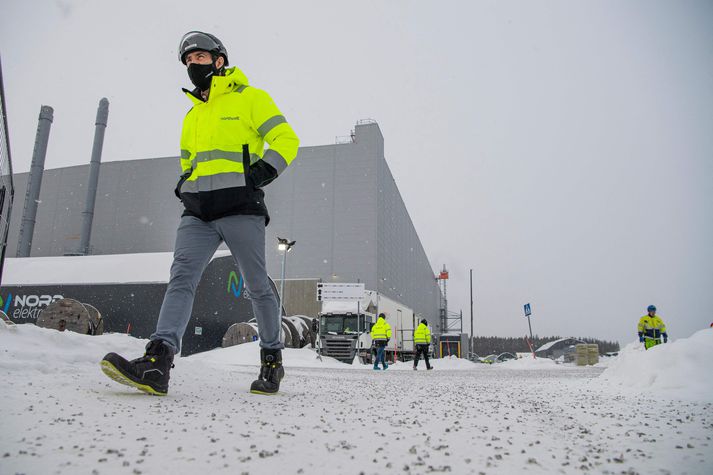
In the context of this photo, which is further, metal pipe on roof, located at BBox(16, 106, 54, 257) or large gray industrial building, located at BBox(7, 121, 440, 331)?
metal pipe on roof, located at BBox(16, 106, 54, 257)

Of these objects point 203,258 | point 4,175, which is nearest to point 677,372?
point 203,258

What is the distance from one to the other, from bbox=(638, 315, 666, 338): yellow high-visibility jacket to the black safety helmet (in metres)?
12.5

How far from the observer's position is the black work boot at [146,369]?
254 centimetres

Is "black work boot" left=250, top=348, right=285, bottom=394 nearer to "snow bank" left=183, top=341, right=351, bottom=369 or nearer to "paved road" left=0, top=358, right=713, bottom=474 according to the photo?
"paved road" left=0, top=358, right=713, bottom=474

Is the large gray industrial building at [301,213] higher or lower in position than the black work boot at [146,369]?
higher

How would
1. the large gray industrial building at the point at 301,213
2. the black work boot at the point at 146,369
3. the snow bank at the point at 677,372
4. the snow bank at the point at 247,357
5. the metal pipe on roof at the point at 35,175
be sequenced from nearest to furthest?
the black work boot at the point at 146,369
the snow bank at the point at 677,372
the snow bank at the point at 247,357
the large gray industrial building at the point at 301,213
the metal pipe on roof at the point at 35,175

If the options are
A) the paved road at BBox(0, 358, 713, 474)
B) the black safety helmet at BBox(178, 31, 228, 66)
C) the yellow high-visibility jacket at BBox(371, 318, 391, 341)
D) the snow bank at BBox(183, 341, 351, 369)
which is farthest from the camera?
the snow bank at BBox(183, 341, 351, 369)

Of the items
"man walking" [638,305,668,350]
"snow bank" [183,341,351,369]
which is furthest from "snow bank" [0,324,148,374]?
"man walking" [638,305,668,350]

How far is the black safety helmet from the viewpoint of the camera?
3.14 m

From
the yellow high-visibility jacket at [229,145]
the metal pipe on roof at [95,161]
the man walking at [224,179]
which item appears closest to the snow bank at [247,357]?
the man walking at [224,179]

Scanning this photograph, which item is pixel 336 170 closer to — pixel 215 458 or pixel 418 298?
pixel 418 298

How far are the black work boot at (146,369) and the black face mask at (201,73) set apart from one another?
1735 mm

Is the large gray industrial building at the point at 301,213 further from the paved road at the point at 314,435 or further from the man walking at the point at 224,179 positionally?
the paved road at the point at 314,435

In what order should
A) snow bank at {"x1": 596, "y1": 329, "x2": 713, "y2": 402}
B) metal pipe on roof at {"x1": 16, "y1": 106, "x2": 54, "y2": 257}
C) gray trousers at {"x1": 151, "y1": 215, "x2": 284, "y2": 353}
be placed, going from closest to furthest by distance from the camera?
1. gray trousers at {"x1": 151, "y1": 215, "x2": 284, "y2": 353}
2. snow bank at {"x1": 596, "y1": 329, "x2": 713, "y2": 402}
3. metal pipe on roof at {"x1": 16, "y1": 106, "x2": 54, "y2": 257}
